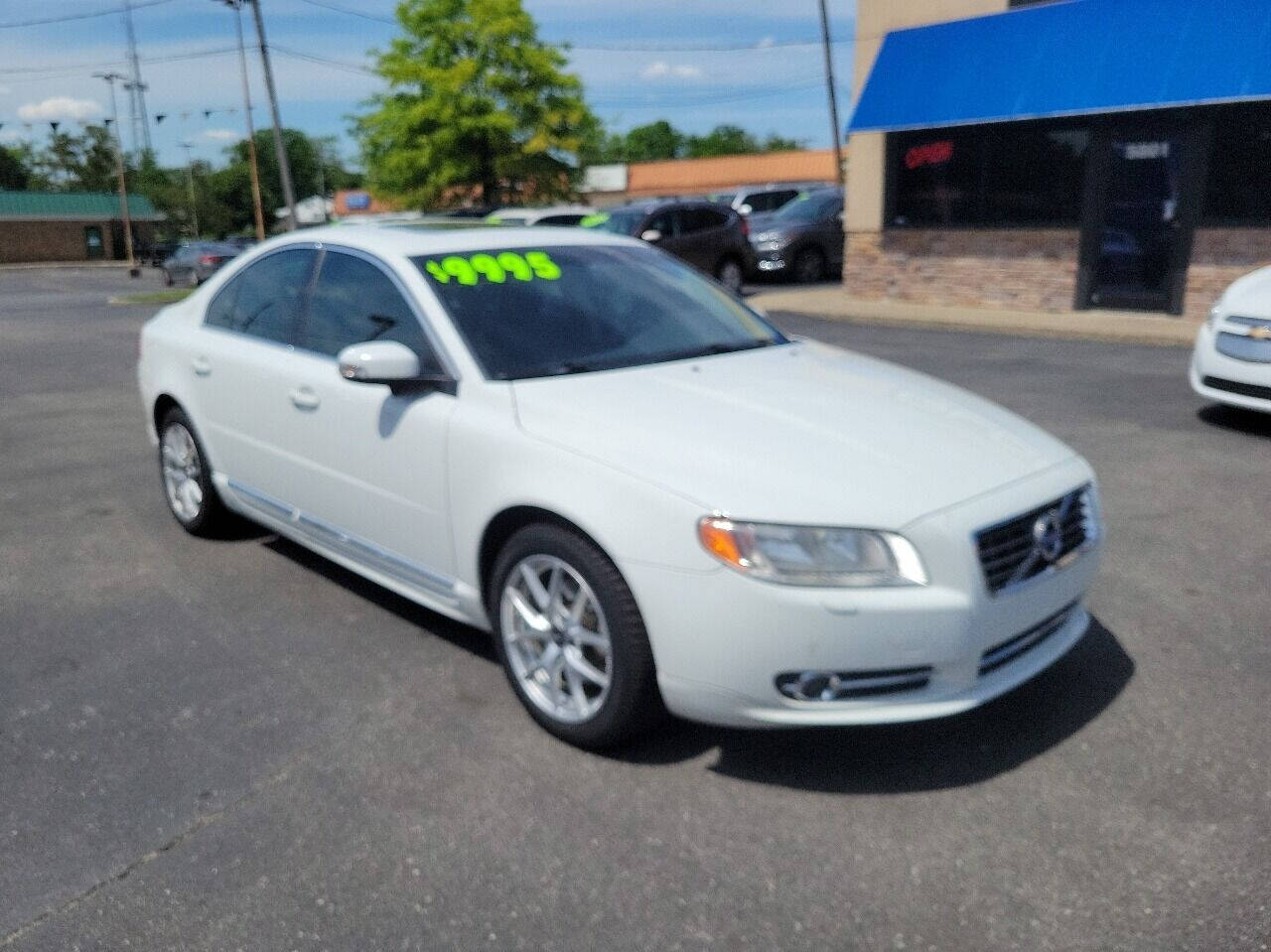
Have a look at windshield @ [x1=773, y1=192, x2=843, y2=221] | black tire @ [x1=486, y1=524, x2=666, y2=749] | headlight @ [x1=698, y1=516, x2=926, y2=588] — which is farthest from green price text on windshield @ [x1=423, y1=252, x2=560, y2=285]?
windshield @ [x1=773, y1=192, x2=843, y2=221]

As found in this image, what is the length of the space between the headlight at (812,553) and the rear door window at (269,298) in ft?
8.13

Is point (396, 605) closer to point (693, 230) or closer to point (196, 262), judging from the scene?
point (693, 230)

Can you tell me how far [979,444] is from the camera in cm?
349

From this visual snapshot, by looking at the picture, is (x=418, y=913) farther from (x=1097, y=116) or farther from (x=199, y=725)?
(x=1097, y=116)

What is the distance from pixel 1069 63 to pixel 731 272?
6.71 m

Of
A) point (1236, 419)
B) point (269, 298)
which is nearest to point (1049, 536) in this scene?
point (269, 298)

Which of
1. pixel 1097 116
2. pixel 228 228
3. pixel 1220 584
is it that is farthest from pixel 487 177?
pixel 228 228

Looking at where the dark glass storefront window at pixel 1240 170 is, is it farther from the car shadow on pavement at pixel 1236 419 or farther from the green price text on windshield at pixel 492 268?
the green price text on windshield at pixel 492 268

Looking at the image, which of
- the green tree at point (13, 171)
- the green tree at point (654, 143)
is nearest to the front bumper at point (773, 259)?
the green tree at point (13, 171)

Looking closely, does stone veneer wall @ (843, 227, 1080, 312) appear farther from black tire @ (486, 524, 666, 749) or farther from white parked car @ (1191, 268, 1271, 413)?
black tire @ (486, 524, 666, 749)

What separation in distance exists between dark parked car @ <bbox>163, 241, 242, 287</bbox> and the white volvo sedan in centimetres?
2951

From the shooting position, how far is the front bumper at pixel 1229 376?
7410 millimetres

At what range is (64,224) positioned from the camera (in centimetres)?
7194

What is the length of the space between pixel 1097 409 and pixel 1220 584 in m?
4.21
